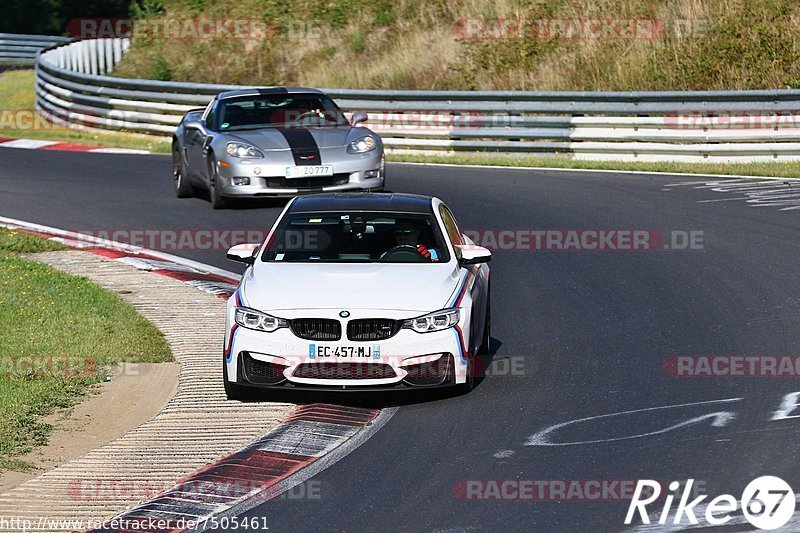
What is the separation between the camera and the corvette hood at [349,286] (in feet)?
28.7

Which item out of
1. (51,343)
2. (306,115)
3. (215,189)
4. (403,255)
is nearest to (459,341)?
(403,255)

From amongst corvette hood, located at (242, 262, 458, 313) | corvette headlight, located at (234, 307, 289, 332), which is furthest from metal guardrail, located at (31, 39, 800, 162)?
corvette headlight, located at (234, 307, 289, 332)

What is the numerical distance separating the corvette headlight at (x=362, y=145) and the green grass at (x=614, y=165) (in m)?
5.49

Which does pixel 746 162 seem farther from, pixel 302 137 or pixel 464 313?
pixel 464 313

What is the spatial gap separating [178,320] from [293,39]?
23288 millimetres

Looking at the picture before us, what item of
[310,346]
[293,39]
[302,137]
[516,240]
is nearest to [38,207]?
[302,137]

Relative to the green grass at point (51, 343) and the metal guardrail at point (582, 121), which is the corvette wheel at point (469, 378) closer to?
the green grass at point (51, 343)

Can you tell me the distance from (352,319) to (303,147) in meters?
8.44

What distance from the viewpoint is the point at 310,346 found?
28.0 feet

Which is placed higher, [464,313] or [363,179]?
[464,313]

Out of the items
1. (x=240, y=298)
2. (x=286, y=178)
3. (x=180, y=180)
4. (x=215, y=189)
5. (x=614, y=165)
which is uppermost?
(x=240, y=298)

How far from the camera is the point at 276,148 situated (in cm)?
1688

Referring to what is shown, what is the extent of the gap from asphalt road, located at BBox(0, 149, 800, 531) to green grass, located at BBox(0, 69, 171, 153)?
7.26 metres

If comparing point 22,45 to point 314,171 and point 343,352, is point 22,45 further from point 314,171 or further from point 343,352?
point 343,352
